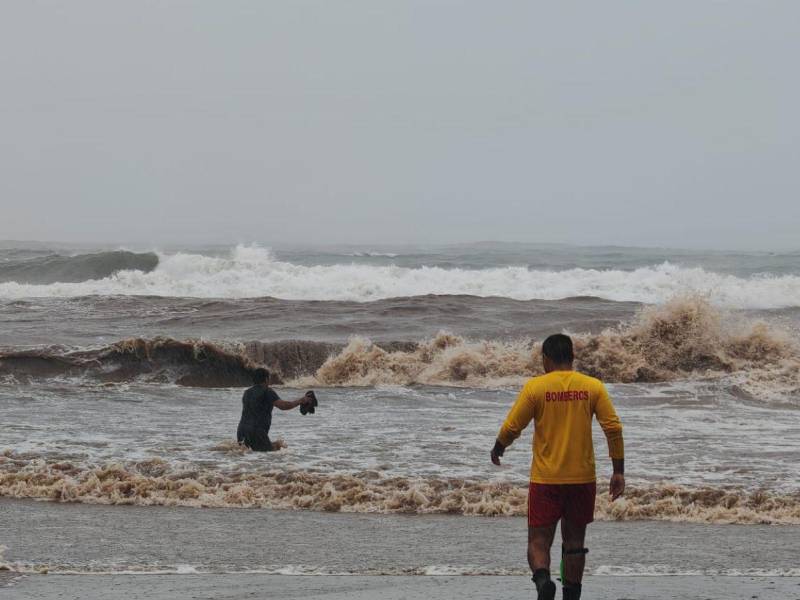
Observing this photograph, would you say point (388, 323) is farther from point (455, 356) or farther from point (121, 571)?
point (121, 571)

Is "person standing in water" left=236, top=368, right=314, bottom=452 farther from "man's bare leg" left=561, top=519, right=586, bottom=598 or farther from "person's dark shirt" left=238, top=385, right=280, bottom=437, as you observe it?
"man's bare leg" left=561, top=519, right=586, bottom=598

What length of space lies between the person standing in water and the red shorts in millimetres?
5637

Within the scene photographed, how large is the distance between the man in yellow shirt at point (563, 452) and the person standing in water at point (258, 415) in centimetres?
564

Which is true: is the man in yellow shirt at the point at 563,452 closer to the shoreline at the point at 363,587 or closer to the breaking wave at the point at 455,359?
the shoreline at the point at 363,587

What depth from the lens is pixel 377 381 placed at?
60.3 ft

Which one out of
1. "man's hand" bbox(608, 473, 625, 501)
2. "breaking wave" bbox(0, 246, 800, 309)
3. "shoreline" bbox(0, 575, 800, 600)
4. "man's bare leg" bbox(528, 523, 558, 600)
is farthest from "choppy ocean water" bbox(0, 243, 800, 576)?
"man's bare leg" bbox(528, 523, 558, 600)

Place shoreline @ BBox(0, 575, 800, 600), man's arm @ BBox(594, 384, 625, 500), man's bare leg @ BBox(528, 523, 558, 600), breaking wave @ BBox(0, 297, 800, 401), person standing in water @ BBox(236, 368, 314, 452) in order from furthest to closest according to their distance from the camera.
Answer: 1. breaking wave @ BBox(0, 297, 800, 401)
2. person standing in water @ BBox(236, 368, 314, 452)
3. shoreline @ BBox(0, 575, 800, 600)
4. man's arm @ BBox(594, 384, 625, 500)
5. man's bare leg @ BBox(528, 523, 558, 600)

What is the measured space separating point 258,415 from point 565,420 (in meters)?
6.12

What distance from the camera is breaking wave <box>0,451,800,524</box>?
8.48 m

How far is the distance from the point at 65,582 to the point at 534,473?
2.83 meters

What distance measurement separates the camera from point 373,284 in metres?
34.2

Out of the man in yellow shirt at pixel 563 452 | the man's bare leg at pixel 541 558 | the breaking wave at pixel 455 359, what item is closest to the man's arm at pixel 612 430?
the man in yellow shirt at pixel 563 452

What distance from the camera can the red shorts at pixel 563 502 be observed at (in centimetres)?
532

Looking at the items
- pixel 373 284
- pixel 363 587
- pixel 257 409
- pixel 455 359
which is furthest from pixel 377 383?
pixel 373 284
